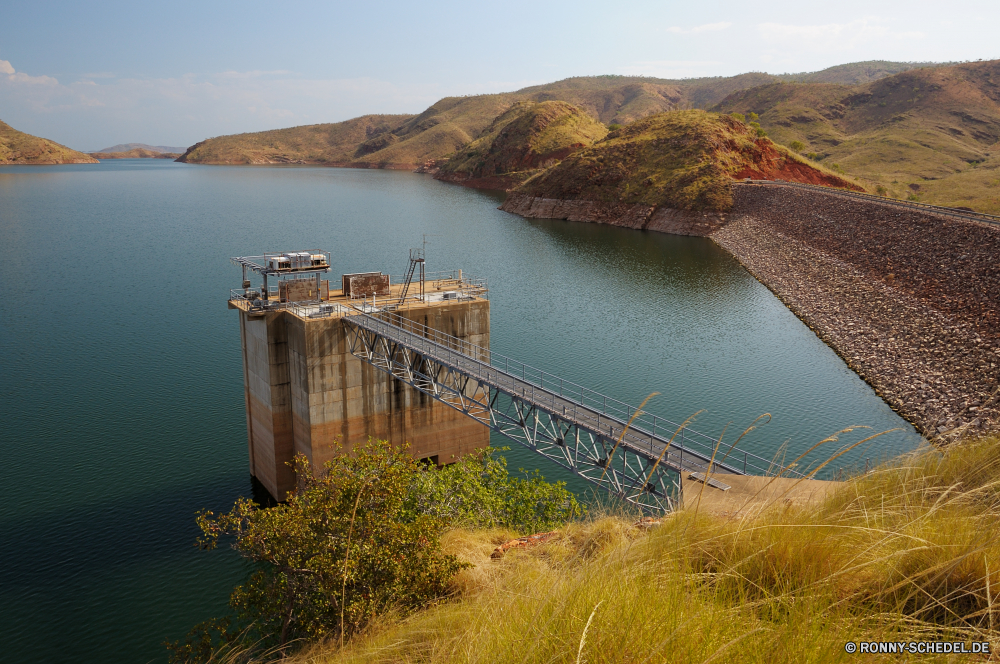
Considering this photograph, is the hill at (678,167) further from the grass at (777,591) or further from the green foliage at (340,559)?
the grass at (777,591)

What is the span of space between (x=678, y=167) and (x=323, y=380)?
337 ft

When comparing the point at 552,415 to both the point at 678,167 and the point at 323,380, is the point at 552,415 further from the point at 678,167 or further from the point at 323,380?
the point at 678,167

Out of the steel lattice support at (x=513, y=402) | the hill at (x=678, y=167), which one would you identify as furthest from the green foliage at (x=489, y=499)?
the hill at (x=678, y=167)

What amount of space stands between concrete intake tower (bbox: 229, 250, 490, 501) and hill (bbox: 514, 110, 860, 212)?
8571cm

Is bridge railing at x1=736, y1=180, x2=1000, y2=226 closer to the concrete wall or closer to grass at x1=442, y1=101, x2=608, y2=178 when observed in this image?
the concrete wall

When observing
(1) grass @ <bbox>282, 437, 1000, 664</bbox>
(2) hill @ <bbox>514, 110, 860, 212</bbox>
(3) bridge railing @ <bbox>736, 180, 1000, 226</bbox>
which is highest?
(2) hill @ <bbox>514, 110, 860, 212</bbox>

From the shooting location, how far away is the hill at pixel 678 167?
11300cm

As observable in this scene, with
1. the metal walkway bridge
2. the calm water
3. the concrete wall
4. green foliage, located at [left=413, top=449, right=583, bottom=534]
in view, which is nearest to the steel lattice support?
the metal walkway bridge

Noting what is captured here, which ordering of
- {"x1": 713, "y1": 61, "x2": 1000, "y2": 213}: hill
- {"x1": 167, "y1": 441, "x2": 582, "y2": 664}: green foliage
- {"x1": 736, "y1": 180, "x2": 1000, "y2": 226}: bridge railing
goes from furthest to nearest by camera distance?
{"x1": 713, "y1": 61, "x2": 1000, "y2": 213}: hill, {"x1": 736, "y1": 180, "x2": 1000, "y2": 226}: bridge railing, {"x1": 167, "y1": 441, "x2": 582, "y2": 664}: green foliage

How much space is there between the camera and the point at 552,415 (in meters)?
20.8

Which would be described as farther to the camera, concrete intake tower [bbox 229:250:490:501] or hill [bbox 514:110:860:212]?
hill [bbox 514:110:860:212]

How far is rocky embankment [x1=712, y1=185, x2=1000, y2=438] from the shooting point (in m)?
37.4

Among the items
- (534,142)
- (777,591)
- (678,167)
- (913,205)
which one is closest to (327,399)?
(777,591)

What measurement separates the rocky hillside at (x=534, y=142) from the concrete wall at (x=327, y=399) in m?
143
